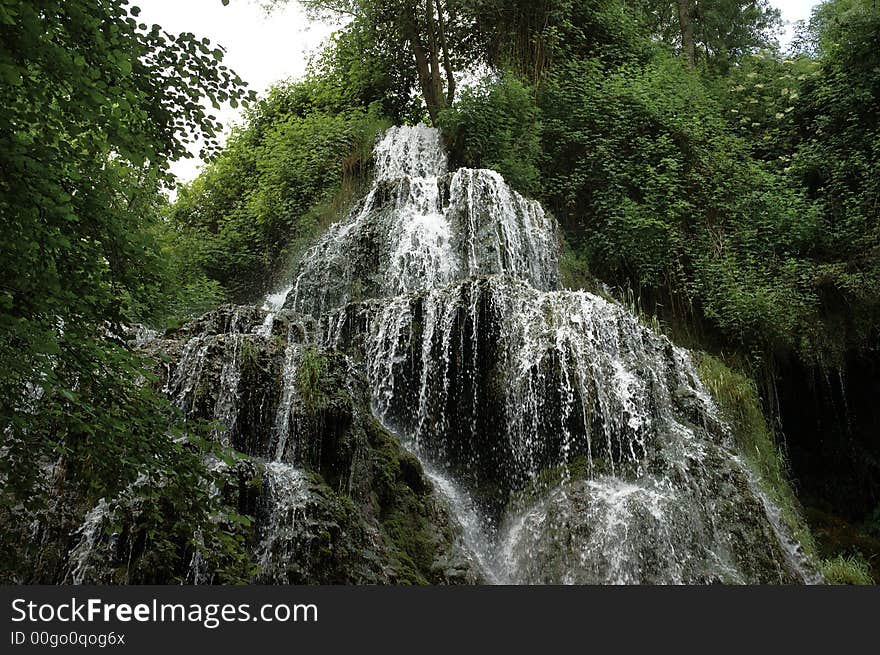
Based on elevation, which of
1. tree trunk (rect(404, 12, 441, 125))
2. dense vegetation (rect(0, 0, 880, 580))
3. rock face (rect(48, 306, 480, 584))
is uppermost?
tree trunk (rect(404, 12, 441, 125))

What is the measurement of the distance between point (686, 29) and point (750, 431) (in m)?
14.6

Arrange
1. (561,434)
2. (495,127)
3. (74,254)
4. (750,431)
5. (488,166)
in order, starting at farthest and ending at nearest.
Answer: (495,127) → (488,166) → (750,431) → (561,434) → (74,254)

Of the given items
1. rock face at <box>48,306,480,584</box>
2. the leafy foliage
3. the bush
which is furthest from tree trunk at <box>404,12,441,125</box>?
rock face at <box>48,306,480,584</box>

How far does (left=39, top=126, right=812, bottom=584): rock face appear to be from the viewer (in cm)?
589

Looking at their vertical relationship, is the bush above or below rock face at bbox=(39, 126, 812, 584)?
above

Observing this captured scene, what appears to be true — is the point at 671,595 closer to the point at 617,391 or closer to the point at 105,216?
the point at 617,391

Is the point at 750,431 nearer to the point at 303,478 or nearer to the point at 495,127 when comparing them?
the point at 303,478

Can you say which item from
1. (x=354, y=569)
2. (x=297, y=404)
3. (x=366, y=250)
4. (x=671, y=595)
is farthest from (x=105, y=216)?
(x=366, y=250)

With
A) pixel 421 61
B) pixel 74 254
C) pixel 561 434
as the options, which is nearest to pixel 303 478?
pixel 74 254

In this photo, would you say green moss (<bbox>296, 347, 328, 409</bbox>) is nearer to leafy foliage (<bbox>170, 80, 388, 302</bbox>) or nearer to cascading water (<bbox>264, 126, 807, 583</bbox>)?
cascading water (<bbox>264, 126, 807, 583</bbox>)

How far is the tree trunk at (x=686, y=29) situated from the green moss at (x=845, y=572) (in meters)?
14.2

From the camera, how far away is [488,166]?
45.9ft

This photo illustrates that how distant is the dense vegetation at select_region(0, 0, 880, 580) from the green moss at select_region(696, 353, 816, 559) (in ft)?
0.82

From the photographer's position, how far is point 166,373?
6945 mm
